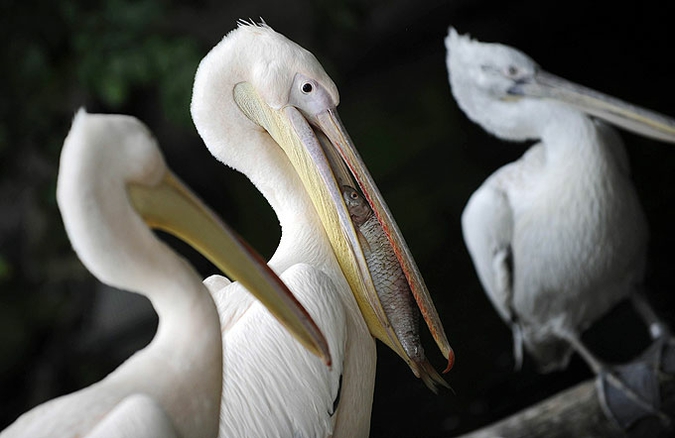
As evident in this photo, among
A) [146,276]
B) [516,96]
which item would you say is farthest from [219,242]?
[516,96]

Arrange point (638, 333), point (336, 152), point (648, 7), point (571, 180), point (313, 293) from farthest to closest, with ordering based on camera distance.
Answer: point (648, 7)
point (638, 333)
point (571, 180)
point (336, 152)
point (313, 293)

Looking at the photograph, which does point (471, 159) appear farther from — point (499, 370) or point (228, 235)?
point (228, 235)

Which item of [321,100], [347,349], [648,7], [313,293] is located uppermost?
[321,100]

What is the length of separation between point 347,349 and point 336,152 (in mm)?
316

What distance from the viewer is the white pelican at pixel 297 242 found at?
1.25 meters

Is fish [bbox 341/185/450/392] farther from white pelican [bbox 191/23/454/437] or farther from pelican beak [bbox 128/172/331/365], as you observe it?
pelican beak [bbox 128/172/331/365]

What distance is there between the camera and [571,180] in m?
2.13

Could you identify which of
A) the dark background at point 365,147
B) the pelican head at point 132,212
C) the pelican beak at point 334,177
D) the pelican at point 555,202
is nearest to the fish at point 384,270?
the pelican beak at point 334,177

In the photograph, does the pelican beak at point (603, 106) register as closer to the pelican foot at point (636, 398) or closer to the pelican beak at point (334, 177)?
the pelican foot at point (636, 398)

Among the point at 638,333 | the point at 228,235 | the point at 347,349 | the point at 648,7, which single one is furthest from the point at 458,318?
the point at 648,7

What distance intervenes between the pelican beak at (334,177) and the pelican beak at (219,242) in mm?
349

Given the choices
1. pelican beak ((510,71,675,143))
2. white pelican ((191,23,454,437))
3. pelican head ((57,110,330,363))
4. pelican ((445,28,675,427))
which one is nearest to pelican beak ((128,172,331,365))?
pelican head ((57,110,330,363))

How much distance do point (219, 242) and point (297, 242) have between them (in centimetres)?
40

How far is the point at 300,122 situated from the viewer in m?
1.37
